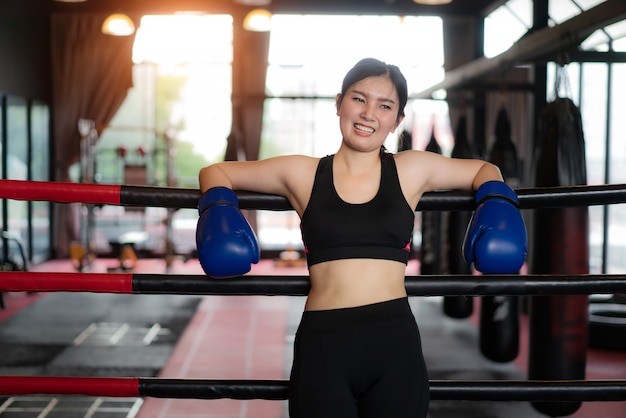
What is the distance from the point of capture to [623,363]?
180 inches

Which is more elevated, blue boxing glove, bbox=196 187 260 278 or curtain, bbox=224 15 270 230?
curtain, bbox=224 15 270 230

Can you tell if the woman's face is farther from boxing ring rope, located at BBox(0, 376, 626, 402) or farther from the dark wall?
the dark wall

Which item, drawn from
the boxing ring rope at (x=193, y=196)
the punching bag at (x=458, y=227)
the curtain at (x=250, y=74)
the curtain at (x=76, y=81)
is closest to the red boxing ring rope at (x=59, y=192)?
the boxing ring rope at (x=193, y=196)

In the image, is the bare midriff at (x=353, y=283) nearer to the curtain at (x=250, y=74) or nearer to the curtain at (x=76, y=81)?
the curtain at (x=250, y=74)

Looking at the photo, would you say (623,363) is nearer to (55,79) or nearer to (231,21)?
(231,21)

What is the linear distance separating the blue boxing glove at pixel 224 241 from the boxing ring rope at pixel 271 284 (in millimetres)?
109

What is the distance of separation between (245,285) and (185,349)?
11.6 feet

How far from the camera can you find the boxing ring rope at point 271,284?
1.45m

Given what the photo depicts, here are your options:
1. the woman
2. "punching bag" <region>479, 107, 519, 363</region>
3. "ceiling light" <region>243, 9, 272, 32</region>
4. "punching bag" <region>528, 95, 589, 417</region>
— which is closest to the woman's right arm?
the woman

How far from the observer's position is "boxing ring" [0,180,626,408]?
146cm

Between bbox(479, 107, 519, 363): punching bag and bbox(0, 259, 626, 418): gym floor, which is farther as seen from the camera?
bbox(479, 107, 519, 363): punching bag

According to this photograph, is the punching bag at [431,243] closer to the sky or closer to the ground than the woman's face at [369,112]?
closer to the ground

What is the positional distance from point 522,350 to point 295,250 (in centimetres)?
505

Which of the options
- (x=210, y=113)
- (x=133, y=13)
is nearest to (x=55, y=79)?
(x=133, y=13)
